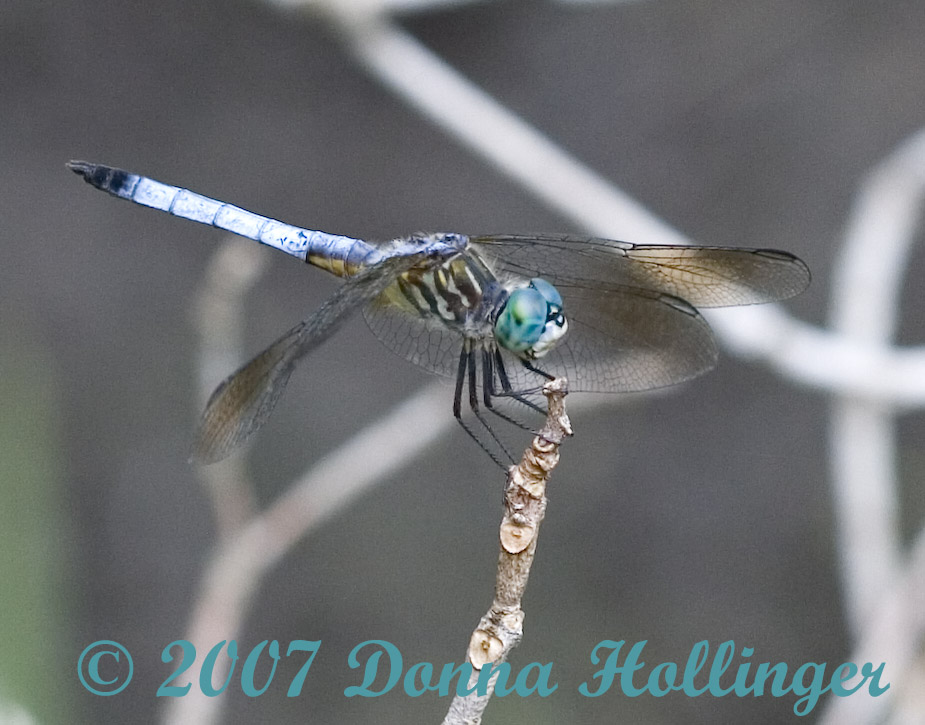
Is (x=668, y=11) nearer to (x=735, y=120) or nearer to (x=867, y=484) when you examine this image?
(x=735, y=120)

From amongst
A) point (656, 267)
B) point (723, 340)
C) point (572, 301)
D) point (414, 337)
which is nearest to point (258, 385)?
point (414, 337)

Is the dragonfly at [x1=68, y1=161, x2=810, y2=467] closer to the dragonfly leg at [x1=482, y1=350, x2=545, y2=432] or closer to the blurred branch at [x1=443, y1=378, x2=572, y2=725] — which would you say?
the dragonfly leg at [x1=482, y1=350, x2=545, y2=432]

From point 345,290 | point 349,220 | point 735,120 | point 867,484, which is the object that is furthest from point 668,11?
point 345,290

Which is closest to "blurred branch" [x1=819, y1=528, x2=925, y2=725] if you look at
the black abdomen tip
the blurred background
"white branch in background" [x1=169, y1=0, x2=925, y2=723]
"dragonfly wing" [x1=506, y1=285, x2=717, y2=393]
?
"white branch in background" [x1=169, y1=0, x2=925, y2=723]

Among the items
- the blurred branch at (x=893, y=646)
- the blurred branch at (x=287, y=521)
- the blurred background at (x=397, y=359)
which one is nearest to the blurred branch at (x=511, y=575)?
the blurred branch at (x=287, y=521)

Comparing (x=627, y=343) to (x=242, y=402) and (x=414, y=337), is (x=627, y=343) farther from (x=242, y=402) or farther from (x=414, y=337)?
(x=242, y=402)

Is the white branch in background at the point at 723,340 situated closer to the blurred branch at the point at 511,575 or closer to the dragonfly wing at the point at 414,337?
the dragonfly wing at the point at 414,337

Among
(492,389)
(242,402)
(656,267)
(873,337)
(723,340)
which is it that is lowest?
(242,402)
